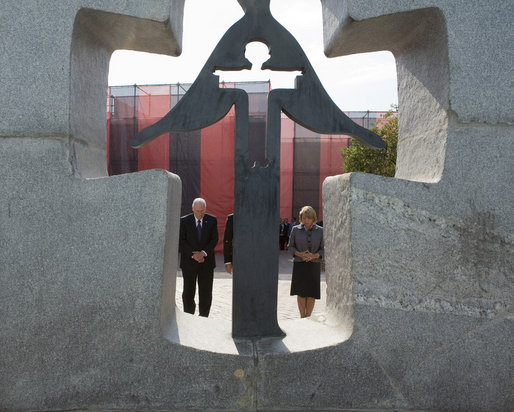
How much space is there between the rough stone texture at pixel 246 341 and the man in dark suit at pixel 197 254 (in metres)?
2.05

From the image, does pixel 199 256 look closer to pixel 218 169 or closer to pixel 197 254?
pixel 197 254

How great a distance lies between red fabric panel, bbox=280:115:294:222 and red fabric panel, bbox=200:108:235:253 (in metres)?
2.10

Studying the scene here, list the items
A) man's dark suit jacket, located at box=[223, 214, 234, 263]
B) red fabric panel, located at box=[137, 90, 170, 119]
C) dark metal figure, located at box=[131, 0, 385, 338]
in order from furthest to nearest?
red fabric panel, located at box=[137, 90, 170, 119] → man's dark suit jacket, located at box=[223, 214, 234, 263] → dark metal figure, located at box=[131, 0, 385, 338]

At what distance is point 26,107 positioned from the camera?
9.64 ft

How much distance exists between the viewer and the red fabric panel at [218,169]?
1571 cm

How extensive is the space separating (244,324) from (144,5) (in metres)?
2.16

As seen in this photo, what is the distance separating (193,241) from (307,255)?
1.26 m

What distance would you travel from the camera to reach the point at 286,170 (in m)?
17.4

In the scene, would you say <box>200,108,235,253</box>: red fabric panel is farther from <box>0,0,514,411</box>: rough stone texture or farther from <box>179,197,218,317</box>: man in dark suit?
<box>0,0,514,411</box>: rough stone texture

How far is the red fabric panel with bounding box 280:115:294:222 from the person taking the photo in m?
17.1

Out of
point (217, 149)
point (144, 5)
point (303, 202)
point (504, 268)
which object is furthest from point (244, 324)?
point (303, 202)

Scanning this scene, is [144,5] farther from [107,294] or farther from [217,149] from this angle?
[217,149]

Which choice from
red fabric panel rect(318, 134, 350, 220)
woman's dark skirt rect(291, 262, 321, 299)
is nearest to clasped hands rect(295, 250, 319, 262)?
woman's dark skirt rect(291, 262, 321, 299)

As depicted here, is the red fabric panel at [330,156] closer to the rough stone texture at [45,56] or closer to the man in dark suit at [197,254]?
the man in dark suit at [197,254]
